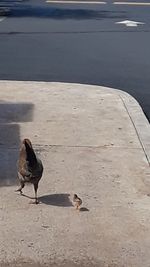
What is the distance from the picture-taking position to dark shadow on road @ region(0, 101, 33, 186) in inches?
289

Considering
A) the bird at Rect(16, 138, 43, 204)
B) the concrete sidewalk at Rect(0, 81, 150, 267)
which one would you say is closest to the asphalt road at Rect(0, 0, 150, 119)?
the concrete sidewalk at Rect(0, 81, 150, 267)

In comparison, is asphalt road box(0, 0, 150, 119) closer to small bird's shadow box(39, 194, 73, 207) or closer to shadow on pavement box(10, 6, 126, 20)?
shadow on pavement box(10, 6, 126, 20)

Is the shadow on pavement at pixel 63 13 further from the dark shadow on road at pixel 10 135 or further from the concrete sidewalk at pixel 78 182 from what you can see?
the dark shadow on road at pixel 10 135

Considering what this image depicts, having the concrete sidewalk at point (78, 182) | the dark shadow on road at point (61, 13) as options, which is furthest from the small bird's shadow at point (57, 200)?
the dark shadow on road at point (61, 13)

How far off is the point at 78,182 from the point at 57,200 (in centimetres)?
55

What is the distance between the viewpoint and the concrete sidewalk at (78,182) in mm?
5594

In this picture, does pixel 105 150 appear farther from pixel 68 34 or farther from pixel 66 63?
pixel 68 34

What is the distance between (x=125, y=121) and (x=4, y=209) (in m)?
3.70

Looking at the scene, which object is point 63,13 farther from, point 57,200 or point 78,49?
point 57,200

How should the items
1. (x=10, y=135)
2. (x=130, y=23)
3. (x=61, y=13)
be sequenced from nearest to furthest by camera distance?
1. (x=10, y=135)
2. (x=130, y=23)
3. (x=61, y=13)

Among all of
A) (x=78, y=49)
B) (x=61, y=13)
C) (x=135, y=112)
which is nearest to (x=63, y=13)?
(x=61, y=13)

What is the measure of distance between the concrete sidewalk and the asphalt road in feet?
4.07

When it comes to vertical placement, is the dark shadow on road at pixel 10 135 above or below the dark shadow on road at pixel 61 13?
above

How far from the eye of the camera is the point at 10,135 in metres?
8.75
